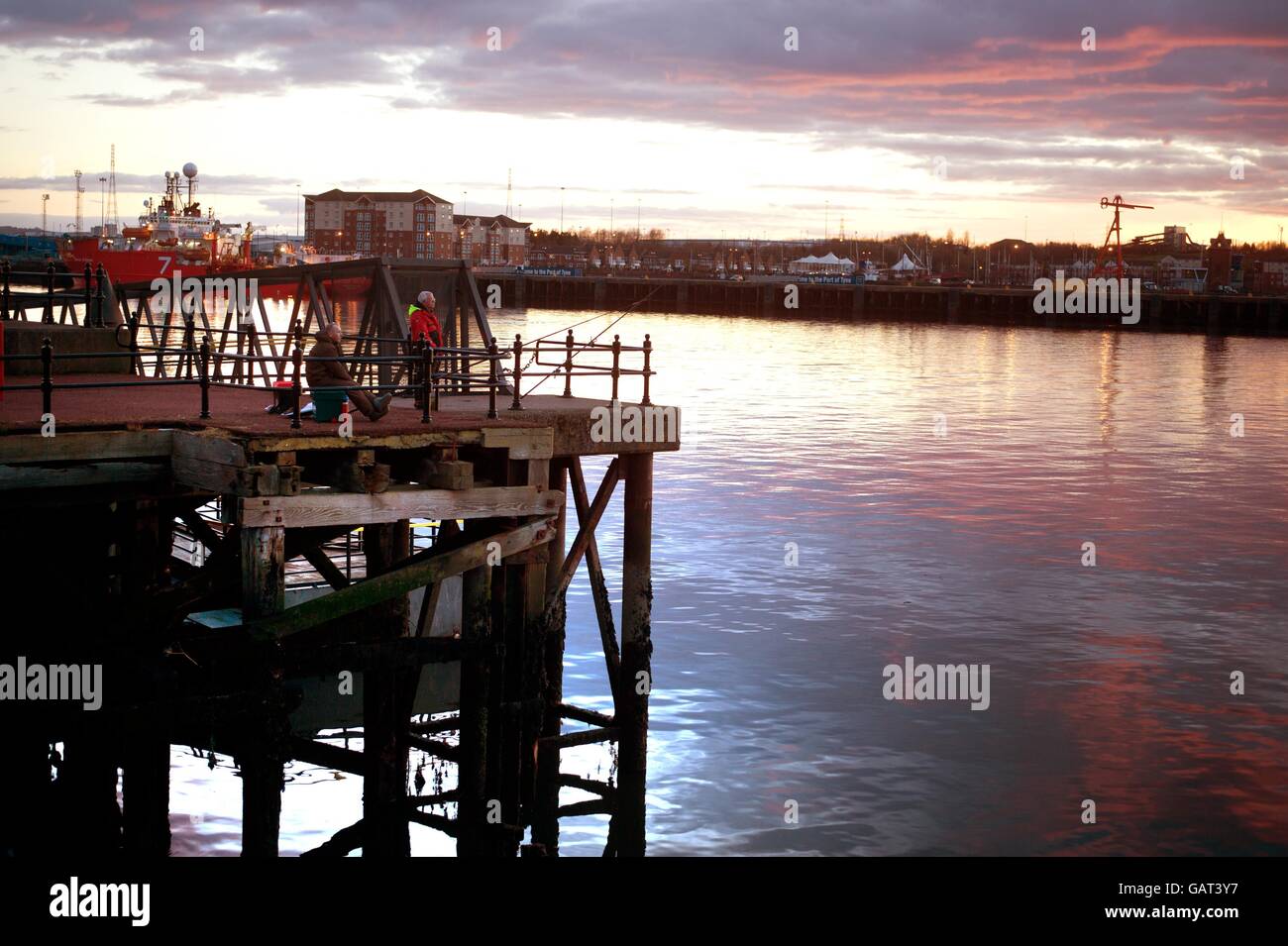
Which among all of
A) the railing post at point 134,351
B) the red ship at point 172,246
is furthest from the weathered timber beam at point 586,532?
the red ship at point 172,246

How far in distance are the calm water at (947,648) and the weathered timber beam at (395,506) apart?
4.93 m

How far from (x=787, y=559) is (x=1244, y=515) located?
16.9 m

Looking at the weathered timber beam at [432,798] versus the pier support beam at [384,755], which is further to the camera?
the weathered timber beam at [432,798]

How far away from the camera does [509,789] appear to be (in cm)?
1739

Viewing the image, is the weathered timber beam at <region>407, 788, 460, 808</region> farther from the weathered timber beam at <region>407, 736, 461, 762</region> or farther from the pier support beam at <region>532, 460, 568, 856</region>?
the pier support beam at <region>532, 460, 568, 856</region>

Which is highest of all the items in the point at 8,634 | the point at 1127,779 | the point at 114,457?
the point at 114,457

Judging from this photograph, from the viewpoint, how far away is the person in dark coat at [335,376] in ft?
52.0

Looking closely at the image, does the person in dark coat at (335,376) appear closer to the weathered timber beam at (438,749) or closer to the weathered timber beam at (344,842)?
the weathered timber beam at (438,749)

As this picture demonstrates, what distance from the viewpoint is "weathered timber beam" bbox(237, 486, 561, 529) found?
14297mm

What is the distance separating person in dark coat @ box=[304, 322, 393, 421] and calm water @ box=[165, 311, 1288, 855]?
5.77 m

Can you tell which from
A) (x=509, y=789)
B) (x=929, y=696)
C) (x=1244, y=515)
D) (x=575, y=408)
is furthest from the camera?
(x=1244, y=515)
